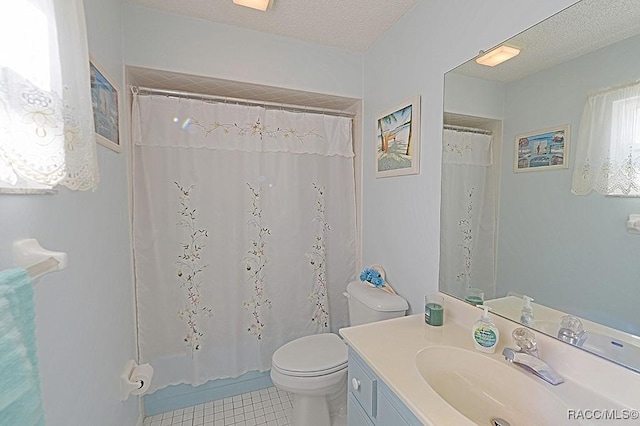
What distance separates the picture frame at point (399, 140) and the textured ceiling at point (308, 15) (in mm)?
501

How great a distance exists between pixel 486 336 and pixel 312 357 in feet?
3.11

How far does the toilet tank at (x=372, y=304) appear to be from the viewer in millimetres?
1482

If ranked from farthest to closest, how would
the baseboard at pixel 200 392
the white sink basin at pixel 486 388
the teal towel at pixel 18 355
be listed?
the baseboard at pixel 200 392, the white sink basin at pixel 486 388, the teal towel at pixel 18 355

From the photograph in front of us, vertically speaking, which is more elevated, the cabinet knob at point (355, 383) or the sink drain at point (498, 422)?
the sink drain at point (498, 422)

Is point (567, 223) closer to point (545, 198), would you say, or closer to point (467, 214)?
point (545, 198)

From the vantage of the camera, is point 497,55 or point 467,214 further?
point 467,214

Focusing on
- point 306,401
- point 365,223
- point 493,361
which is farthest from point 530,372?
point 365,223

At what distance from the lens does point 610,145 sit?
2.55 feet

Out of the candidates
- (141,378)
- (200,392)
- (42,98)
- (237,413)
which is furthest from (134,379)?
(42,98)

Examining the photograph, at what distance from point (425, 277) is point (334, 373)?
0.72 meters
